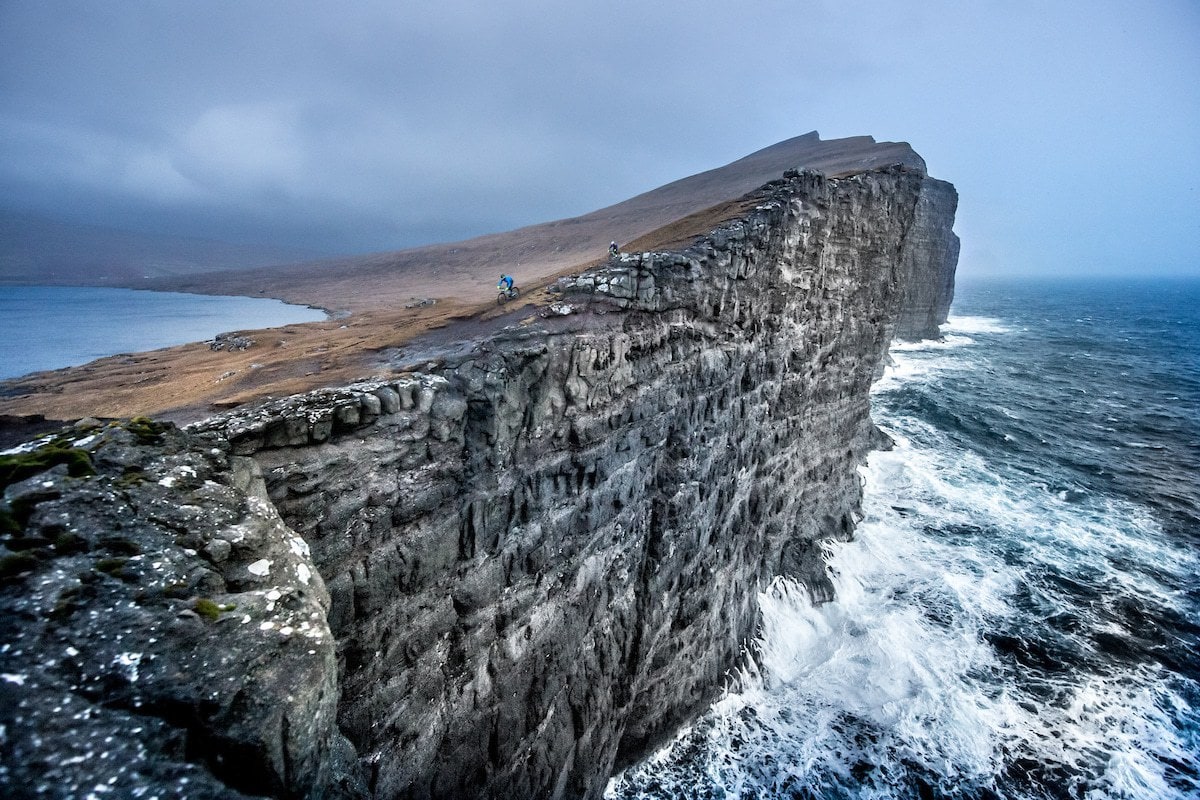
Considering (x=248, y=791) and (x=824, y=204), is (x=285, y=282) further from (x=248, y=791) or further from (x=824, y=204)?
(x=248, y=791)

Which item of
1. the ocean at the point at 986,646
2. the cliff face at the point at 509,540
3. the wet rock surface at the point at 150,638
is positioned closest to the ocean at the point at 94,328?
the cliff face at the point at 509,540

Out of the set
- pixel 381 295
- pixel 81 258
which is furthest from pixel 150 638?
pixel 81 258

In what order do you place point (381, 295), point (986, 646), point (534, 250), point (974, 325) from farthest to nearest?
point (974, 325) < point (534, 250) < point (381, 295) < point (986, 646)

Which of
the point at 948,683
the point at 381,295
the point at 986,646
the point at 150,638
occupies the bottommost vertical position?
the point at 948,683

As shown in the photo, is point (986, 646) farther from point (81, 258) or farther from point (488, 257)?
point (81, 258)

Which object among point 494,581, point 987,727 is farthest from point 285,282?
point 987,727

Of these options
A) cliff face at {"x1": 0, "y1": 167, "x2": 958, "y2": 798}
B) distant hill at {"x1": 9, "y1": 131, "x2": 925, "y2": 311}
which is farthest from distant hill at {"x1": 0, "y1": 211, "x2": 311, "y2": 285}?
cliff face at {"x1": 0, "y1": 167, "x2": 958, "y2": 798}
